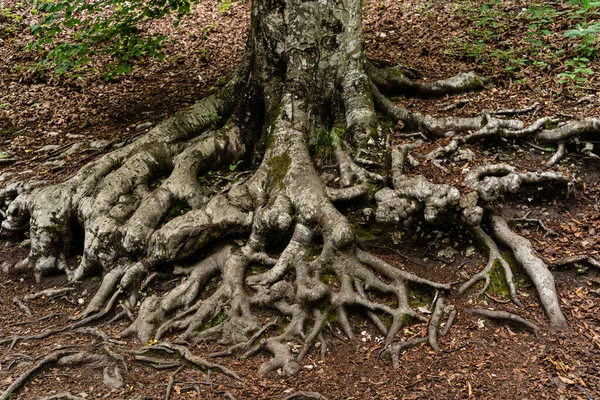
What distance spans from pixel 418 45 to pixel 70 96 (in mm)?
6776

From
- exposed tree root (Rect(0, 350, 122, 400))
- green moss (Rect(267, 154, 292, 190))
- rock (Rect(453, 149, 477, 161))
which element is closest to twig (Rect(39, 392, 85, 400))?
exposed tree root (Rect(0, 350, 122, 400))

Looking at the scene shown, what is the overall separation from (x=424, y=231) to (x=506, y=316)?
1221 millimetres

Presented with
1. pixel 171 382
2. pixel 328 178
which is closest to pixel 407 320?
pixel 328 178

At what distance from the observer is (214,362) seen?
421 centimetres

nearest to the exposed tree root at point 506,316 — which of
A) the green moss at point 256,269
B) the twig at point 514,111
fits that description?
the green moss at point 256,269

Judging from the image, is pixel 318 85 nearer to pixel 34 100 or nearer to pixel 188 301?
pixel 188 301

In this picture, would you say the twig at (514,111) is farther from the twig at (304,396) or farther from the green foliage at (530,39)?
the twig at (304,396)

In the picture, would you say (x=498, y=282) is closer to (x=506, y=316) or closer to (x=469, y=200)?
(x=506, y=316)

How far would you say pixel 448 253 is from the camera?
4.82 metres

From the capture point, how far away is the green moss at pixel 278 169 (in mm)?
5340

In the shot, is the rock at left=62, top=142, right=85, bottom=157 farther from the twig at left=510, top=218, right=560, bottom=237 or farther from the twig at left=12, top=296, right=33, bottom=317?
the twig at left=510, top=218, right=560, bottom=237

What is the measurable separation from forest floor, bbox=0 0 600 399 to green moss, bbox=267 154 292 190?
1.25 meters

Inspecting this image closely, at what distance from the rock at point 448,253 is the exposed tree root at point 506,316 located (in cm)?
68

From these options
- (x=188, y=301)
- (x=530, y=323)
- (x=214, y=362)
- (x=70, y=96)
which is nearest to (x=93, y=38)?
(x=70, y=96)
